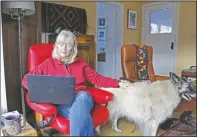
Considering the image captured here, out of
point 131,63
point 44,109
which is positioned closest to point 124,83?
point 131,63

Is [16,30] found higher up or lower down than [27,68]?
higher up

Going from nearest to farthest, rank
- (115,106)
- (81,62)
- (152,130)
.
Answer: (152,130), (115,106), (81,62)

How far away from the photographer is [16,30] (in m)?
0.83

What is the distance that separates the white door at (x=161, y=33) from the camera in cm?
59

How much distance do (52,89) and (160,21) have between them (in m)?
0.41

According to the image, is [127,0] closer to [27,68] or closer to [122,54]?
[122,54]

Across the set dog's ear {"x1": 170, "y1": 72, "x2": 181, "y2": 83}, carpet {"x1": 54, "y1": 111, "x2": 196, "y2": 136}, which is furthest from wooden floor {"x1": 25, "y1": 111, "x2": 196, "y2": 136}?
dog's ear {"x1": 170, "y1": 72, "x2": 181, "y2": 83}

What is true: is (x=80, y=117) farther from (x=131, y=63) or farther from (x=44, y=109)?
(x=131, y=63)

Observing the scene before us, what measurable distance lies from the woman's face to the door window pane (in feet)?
0.96

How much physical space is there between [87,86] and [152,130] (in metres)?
0.33

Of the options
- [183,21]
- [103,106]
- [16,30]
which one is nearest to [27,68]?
[16,30]

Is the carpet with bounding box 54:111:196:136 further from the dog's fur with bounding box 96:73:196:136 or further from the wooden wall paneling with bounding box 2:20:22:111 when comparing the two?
the wooden wall paneling with bounding box 2:20:22:111

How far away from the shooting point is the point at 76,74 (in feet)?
2.49

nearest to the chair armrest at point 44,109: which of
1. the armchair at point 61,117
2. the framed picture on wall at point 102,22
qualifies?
the armchair at point 61,117
